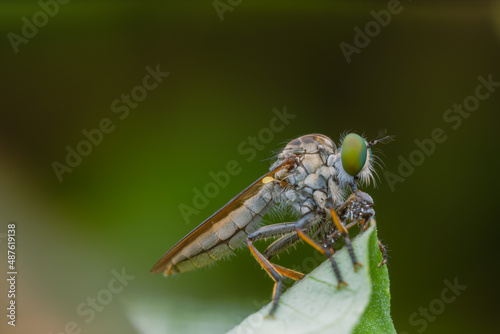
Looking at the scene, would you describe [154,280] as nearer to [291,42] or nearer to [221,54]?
[221,54]

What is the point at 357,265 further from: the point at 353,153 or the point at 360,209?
the point at 353,153

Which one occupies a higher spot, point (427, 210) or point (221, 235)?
point (221, 235)

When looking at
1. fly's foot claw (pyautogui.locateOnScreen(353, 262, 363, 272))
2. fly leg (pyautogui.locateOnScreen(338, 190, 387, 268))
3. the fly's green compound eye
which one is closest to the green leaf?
fly's foot claw (pyautogui.locateOnScreen(353, 262, 363, 272))

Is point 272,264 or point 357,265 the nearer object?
point 357,265

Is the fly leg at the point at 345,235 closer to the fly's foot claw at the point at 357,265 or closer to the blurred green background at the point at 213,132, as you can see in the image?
the fly's foot claw at the point at 357,265

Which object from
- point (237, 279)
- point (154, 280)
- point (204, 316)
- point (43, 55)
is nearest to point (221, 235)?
point (204, 316)

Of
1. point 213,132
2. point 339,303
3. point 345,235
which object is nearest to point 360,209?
point 345,235
